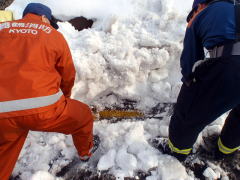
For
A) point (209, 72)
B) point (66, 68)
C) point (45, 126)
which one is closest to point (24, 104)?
point (45, 126)

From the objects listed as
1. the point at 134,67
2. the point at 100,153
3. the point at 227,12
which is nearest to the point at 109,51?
the point at 134,67

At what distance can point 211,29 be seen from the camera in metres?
1.59

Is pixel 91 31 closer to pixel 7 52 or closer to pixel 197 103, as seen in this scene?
pixel 7 52

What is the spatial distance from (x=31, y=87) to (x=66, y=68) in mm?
423

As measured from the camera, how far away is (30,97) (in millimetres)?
1674

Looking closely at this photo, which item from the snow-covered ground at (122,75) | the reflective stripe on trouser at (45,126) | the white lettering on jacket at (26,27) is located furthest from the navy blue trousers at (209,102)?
the white lettering on jacket at (26,27)

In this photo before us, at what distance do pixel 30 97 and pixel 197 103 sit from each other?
1145 millimetres

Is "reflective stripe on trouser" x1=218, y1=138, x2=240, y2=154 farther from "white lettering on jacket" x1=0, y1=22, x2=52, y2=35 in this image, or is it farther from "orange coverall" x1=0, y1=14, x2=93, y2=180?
"white lettering on jacket" x1=0, y1=22, x2=52, y2=35

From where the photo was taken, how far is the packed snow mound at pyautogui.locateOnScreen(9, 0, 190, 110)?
272cm

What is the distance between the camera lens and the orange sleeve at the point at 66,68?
6.37 feet

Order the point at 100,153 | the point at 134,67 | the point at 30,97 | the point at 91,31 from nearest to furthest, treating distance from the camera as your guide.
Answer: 1. the point at 30,97
2. the point at 100,153
3. the point at 134,67
4. the point at 91,31

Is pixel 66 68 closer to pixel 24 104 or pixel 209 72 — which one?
pixel 24 104

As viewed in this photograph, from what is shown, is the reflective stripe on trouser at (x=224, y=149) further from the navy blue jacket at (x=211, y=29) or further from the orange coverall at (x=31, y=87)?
the orange coverall at (x=31, y=87)

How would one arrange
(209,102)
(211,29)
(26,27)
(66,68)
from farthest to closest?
1. (66,68)
2. (26,27)
3. (209,102)
4. (211,29)
